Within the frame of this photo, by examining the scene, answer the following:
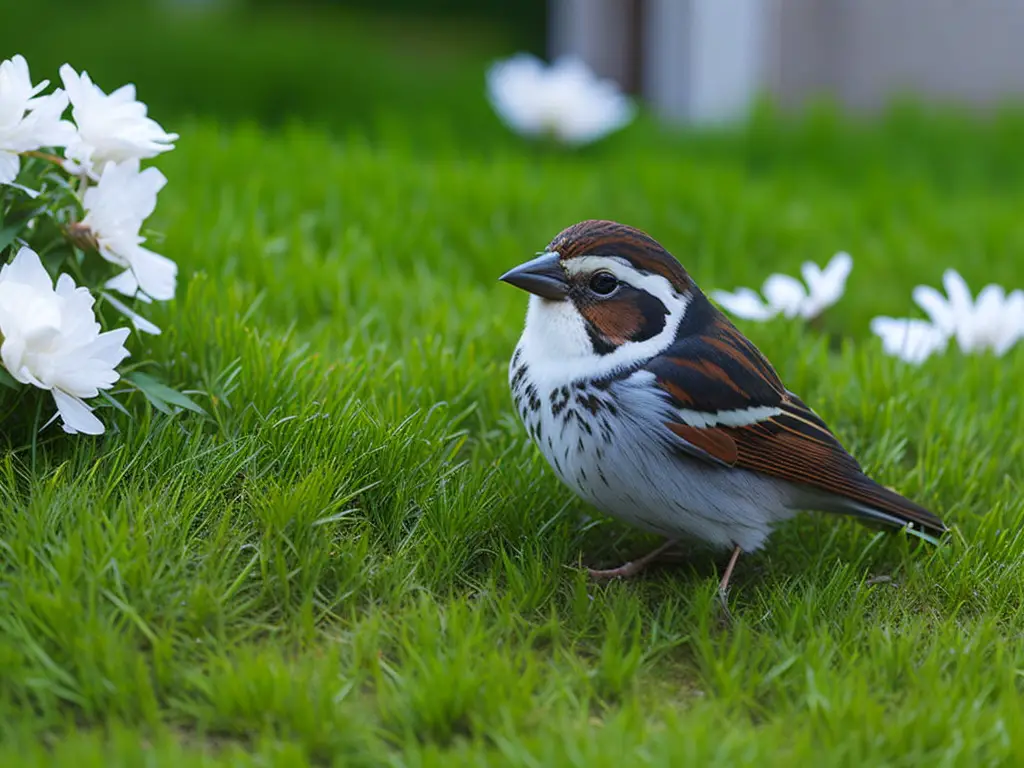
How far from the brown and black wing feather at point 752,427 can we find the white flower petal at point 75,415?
147 centimetres

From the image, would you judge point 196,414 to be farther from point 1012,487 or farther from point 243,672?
point 1012,487

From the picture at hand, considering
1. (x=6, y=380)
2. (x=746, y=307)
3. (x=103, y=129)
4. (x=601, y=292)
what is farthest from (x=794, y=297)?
(x=6, y=380)

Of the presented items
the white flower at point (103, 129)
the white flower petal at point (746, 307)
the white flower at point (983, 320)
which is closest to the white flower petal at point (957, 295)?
the white flower at point (983, 320)

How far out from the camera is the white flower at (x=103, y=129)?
3439 millimetres

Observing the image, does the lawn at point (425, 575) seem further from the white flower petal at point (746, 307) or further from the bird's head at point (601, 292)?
the bird's head at point (601, 292)

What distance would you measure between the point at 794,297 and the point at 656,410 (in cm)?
206

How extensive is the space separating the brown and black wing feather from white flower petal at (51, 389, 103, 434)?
1.47 meters

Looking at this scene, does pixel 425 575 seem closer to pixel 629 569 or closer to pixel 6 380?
pixel 629 569

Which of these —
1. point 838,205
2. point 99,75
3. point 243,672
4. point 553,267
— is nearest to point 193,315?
point 553,267

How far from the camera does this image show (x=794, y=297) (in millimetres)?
5129

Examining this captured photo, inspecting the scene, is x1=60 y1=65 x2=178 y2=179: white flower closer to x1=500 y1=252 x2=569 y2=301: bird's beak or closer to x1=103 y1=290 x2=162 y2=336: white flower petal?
x1=103 y1=290 x2=162 y2=336: white flower petal

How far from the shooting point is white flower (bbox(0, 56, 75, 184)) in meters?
3.22

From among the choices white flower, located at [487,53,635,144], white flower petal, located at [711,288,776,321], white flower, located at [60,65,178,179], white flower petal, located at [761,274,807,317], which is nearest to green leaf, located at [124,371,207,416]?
white flower, located at [60,65,178,179]

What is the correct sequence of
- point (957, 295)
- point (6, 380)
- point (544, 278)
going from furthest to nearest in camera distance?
point (957, 295), point (544, 278), point (6, 380)
